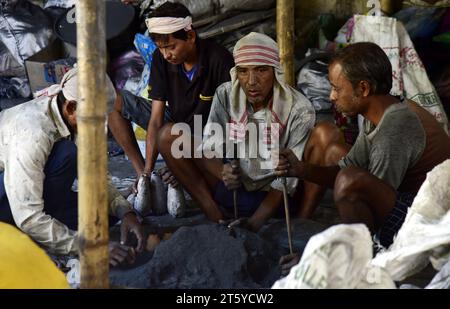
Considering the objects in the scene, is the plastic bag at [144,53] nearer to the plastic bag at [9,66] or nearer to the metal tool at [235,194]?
the plastic bag at [9,66]

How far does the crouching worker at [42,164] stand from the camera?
3.05m

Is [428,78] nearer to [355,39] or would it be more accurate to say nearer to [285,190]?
[355,39]

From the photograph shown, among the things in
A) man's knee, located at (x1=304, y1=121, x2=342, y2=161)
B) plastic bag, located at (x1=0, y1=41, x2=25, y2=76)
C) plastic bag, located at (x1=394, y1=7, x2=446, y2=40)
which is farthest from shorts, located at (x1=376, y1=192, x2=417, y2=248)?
plastic bag, located at (x1=0, y1=41, x2=25, y2=76)

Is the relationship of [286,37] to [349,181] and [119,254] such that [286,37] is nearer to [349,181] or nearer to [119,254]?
[349,181]

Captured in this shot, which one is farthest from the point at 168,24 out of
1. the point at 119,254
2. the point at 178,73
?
the point at 119,254

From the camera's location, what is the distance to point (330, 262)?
2025 mm

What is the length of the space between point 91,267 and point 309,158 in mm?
1539

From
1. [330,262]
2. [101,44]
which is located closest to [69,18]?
[101,44]

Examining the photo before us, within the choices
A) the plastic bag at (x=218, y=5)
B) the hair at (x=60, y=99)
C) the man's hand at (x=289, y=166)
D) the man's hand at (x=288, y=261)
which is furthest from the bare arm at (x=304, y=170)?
the plastic bag at (x=218, y=5)

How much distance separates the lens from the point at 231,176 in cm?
365

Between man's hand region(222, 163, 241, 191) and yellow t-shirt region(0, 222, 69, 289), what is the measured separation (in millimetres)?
1394

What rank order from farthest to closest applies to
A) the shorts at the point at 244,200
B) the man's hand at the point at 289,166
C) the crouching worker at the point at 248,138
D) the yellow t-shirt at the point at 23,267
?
the shorts at the point at 244,200, the crouching worker at the point at 248,138, the man's hand at the point at 289,166, the yellow t-shirt at the point at 23,267

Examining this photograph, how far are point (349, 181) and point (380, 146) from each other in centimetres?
19

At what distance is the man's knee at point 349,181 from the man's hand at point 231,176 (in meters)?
0.66
